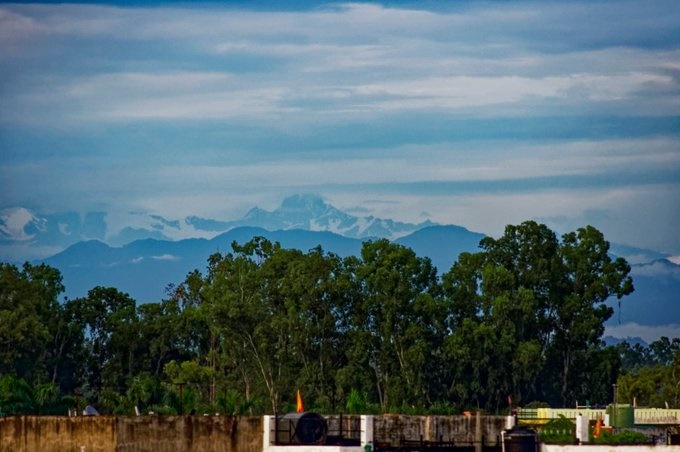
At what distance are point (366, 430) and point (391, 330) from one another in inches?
1854

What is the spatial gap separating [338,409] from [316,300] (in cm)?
1133

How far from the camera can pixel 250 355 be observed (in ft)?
436

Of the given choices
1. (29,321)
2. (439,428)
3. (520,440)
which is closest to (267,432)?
(520,440)

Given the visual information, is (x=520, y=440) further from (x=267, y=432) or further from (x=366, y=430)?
(x=267, y=432)

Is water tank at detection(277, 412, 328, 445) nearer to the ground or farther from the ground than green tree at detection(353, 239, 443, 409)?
nearer to the ground

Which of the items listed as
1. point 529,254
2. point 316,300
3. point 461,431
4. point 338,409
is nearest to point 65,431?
point 461,431

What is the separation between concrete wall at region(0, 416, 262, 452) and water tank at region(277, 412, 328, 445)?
1.26 m

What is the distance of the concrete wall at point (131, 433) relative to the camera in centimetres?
7806

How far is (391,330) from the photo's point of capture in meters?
Result: 125

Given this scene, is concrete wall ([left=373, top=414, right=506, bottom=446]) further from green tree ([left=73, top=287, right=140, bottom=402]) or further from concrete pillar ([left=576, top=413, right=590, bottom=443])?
green tree ([left=73, top=287, right=140, bottom=402])

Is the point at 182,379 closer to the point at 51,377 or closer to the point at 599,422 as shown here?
the point at 51,377

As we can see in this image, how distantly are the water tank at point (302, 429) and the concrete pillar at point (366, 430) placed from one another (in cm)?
157

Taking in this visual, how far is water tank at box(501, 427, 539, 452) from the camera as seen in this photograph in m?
80.0

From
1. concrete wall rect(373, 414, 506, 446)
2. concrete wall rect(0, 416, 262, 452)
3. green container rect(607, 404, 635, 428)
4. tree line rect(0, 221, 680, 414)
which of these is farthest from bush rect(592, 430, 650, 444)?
tree line rect(0, 221, 680, 414)
